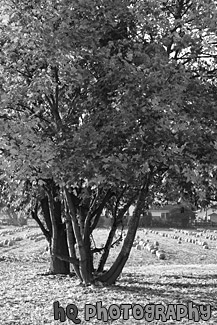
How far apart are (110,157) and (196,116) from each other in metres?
1.45

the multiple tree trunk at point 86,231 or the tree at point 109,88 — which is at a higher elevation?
the tree at point 109,88

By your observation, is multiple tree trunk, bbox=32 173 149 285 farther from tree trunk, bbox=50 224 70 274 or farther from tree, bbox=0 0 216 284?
tree trunk, bbox=50 224 70 274

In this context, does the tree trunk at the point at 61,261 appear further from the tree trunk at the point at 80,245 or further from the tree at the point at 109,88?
the tree at the point at 109,88

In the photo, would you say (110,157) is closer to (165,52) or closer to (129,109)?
(129,109)

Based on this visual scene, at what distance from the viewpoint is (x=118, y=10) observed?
872 cm

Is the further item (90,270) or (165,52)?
(90,270)

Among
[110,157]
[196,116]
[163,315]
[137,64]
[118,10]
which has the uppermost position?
[118,10]

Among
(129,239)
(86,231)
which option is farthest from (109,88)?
(86,231)

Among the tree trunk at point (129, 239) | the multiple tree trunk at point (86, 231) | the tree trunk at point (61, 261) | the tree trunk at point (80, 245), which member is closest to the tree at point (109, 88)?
the tree trunk at point (129, 239)

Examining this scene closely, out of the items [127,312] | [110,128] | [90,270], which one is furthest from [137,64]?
[90,270]

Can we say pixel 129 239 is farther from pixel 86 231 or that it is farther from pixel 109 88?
pixel 109 88

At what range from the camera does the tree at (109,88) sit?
8.11 m

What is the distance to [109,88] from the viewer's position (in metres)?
8.67

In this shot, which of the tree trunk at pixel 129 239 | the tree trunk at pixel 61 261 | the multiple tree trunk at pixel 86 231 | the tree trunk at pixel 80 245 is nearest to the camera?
the tree trunk at pixel 129 239
